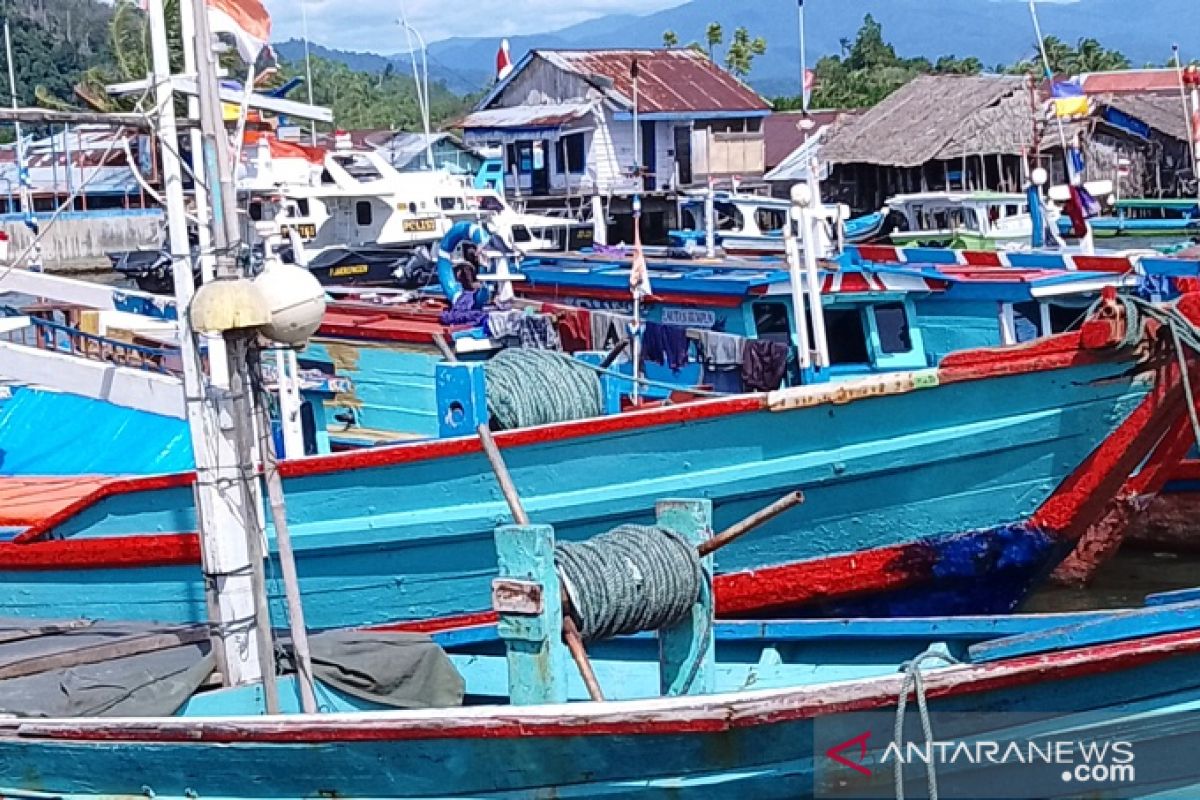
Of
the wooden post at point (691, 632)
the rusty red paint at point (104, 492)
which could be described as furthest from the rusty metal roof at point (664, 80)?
the wooden post at point (691, 632)

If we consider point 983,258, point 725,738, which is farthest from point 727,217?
point 725,738

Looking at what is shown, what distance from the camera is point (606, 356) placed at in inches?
457

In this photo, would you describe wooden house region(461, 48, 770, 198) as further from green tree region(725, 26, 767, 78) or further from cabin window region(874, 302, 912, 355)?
cabin window region(874, 302, 912, 355)

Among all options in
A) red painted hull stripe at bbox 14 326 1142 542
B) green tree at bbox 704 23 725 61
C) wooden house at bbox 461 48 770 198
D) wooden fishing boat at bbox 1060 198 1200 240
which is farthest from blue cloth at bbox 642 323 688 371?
green tree at bbox 704 23 725 61

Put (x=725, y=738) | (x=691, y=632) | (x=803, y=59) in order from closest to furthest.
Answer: (x=725, y=738) → (x=691, y=632) → (x=803, y=59)

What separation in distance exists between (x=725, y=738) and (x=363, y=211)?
100 feet

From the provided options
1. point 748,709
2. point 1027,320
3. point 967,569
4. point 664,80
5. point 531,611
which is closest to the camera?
point 748,709

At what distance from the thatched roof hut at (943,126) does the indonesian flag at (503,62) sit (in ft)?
35.5

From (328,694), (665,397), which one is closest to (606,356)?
(665,397)

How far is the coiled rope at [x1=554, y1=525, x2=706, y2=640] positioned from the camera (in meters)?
6.43

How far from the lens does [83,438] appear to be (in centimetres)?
1155

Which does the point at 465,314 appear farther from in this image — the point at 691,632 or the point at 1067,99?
the point at 1067,99

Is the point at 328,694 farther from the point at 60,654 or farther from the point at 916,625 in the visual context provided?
the point at 916,625

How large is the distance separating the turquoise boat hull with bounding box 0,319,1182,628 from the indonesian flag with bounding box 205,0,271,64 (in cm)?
274
